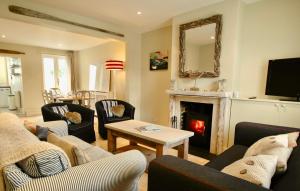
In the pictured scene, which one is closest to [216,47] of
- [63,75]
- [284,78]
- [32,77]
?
[284,78]

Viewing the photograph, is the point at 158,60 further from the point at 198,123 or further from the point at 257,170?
the point at 257,170

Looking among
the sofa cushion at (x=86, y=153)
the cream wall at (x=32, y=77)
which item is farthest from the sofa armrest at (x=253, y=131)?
the cream wall at (x=32, y=77)

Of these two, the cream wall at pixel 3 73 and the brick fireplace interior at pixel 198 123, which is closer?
the brick fireplace interior at pixel 198 123

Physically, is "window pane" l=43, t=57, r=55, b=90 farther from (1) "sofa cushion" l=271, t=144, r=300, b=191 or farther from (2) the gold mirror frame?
(1) "sofa cushion" l=271, t=144, r=300, b=191

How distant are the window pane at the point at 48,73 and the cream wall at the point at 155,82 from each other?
14.1ft

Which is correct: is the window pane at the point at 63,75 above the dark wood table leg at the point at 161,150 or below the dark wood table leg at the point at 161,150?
above

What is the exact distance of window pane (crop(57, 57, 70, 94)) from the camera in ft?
23.6

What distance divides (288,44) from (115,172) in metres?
3.00

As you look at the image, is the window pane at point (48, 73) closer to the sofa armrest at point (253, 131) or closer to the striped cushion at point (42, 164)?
the striped cushion at point (42, 164)

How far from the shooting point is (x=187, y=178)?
0.93m

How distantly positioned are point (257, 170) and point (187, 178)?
0.41m

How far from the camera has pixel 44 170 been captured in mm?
981

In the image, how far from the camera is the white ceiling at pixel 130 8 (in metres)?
3.05

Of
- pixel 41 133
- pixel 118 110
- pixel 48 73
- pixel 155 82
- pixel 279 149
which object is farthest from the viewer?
pixel 48 73
